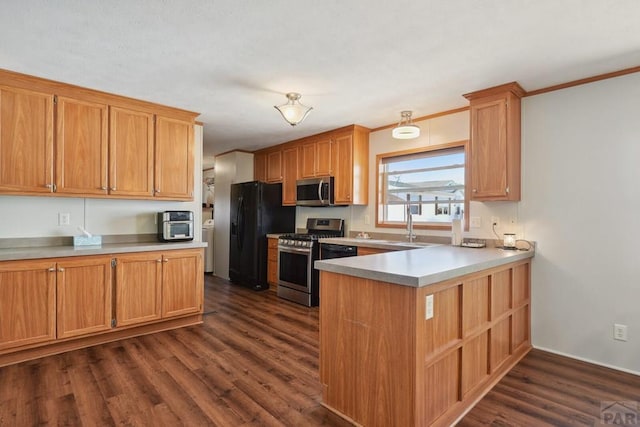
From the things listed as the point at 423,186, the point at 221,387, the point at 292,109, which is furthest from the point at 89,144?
the point at 423,186

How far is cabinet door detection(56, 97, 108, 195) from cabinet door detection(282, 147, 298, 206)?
2.63 meters

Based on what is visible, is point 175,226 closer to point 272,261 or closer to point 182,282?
point 182,282

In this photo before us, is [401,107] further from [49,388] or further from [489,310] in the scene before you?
[49,388]

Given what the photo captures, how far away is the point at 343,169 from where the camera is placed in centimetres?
450

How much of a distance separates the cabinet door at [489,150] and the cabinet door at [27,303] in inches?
150

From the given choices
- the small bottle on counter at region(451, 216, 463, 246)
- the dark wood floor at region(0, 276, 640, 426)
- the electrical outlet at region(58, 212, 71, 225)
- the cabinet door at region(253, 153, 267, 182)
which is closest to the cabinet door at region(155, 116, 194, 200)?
the electrical outlet at region(58, 212, 71, 225)

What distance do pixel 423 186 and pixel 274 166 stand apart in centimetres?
266

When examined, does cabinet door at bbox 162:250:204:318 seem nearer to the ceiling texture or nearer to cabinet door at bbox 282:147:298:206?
the ceiling texture

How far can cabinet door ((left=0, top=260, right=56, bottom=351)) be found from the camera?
260 cm

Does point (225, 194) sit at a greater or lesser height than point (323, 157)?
lesser

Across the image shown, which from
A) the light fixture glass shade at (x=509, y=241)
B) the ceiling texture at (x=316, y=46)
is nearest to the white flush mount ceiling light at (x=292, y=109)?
the ceiling texture at (x=316, y=46)

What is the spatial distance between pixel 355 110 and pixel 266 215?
7.86ft

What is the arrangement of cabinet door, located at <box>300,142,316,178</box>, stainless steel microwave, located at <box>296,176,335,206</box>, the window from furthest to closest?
cabinet door, located at <box>300,142,316,178</box> < stainless steel microwave, located at <box>296,176,335,206</box> < the window

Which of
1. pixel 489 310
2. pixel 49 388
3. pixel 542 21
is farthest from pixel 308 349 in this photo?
pixel 542 21
